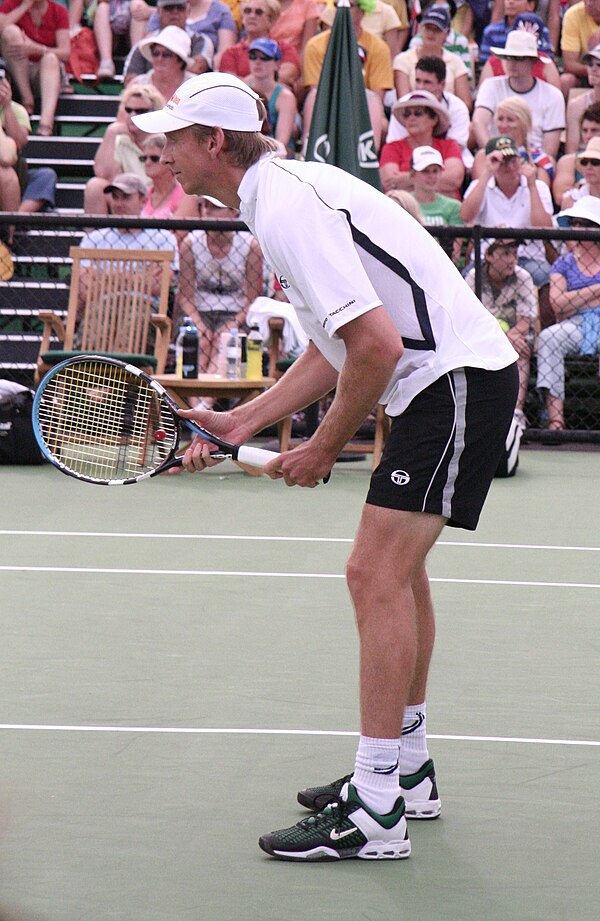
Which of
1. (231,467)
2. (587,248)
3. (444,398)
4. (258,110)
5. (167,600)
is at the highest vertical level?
(258,110)

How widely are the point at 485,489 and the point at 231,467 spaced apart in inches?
250

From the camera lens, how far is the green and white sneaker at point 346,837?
343cm

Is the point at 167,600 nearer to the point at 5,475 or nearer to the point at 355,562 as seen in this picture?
the point at 355,562

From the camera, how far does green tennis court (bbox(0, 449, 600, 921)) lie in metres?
3.24

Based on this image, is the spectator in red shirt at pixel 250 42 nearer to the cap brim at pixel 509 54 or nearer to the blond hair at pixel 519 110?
the cap brim at pixel 509 54

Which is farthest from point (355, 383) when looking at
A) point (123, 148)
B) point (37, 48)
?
point (37, 48)

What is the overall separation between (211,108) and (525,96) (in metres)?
8.85

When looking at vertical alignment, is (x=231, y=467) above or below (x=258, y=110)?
below

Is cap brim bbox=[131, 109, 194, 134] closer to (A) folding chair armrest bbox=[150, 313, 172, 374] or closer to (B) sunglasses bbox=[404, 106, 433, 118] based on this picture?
(A) folding chair armrest bbox=[150, 313, 172, 374]

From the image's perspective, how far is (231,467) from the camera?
9.88 m

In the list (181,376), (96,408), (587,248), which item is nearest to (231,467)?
(181,376)

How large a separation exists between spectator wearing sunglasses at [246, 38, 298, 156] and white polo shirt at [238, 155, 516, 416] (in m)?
8.63

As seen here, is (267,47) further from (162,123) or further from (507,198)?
(162,123)

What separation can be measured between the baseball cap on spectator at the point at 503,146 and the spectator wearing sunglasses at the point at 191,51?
2741 millimetres
